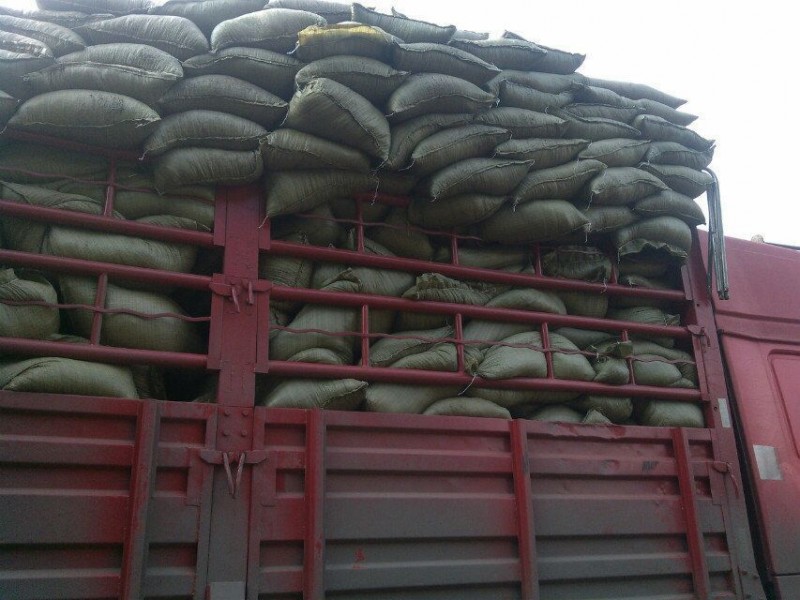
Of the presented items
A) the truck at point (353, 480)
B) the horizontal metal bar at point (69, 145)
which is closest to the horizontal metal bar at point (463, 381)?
the truck at point (353, 480)

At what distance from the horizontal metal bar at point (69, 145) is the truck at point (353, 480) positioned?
31 millimetres

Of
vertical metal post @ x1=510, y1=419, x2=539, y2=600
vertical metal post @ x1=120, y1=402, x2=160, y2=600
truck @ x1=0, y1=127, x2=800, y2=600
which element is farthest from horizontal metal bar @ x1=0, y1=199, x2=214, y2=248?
vertical metal post @ x1=510, y1=419, x2=539, y2=600

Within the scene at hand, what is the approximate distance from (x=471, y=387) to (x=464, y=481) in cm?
43

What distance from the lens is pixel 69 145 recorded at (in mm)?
2867

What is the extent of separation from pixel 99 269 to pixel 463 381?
1542 millimetres

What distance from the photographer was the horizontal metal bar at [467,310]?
117 inches

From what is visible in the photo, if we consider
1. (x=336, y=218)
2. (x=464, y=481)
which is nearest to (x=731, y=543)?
(x=464, y=481)

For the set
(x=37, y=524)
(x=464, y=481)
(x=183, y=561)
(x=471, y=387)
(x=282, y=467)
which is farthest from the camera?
(x=471, y=387)

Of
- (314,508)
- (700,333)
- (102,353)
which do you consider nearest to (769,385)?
(700,333)

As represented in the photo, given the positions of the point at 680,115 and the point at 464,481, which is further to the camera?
the point at 680,115

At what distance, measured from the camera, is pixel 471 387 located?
3105mm

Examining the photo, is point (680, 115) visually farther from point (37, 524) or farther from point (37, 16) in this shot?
point (37, 524)

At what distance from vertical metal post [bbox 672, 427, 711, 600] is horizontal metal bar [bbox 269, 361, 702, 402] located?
24 centimetres

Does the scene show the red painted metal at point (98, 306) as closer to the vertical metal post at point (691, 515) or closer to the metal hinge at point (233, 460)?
the metal hinge at point (233, 460)
